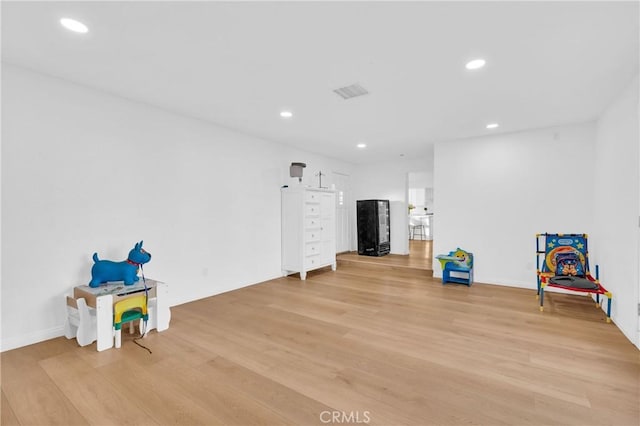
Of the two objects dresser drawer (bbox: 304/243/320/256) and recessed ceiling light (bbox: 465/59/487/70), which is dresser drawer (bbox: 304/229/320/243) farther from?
recessed ceiling light (bbox: 465/59/487/70)

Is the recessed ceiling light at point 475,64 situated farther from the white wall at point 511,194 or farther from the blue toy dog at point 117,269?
the blue toy dog at point 117,269

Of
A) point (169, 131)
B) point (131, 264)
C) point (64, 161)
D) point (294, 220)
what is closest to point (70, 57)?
point (64, 161)

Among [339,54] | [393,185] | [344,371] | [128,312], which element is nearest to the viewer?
[344,371]

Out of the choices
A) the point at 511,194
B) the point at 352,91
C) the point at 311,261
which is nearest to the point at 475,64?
the point at 352,91

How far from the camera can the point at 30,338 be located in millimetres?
2574

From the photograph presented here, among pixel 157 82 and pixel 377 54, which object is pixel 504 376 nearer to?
pixel 377 54

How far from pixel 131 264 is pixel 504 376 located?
3343 millimetres

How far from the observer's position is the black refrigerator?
6.93 m

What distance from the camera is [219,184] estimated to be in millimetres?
4172

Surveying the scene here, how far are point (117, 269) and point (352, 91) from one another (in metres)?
2.95

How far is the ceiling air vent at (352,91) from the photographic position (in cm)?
297

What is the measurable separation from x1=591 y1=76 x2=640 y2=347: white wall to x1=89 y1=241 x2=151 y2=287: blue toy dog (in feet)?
15.0

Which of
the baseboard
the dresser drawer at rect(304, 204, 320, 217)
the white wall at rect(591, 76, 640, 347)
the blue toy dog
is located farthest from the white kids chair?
the white wall at rect(591, 76, 640, 347)

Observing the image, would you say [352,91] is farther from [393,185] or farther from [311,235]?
[393,185]
